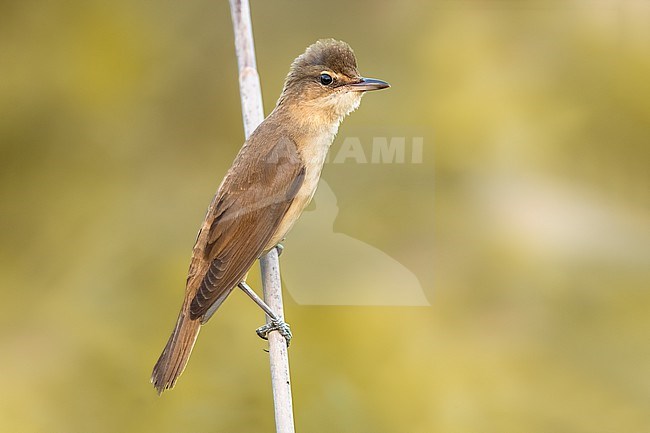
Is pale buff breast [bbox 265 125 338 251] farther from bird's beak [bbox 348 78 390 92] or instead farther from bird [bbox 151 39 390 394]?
bird's beak [bbox 348 78 390 92]

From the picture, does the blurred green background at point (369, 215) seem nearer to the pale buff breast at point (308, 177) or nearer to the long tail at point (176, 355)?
the pale buff breast at point (308, 177)

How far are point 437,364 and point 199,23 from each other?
120 cm

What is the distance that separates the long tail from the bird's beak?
0.57 m

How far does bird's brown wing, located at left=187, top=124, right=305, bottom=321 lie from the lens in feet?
5.43

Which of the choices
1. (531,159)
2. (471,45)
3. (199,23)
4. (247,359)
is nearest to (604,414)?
(531,159)

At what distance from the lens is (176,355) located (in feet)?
5.19

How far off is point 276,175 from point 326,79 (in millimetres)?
229

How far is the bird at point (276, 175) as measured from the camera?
5.48 feet

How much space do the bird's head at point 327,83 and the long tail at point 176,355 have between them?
51 cm

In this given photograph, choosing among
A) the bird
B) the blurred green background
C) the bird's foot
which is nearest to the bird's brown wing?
the bird

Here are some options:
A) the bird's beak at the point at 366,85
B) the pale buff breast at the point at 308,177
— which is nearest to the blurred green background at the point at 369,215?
the pale buff breast at the point at 308,177

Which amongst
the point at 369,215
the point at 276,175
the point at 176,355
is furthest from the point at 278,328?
the point at 369,215

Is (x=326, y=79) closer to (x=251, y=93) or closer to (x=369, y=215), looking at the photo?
(x=251, y=93)

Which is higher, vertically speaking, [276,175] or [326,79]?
[326,79]
